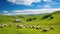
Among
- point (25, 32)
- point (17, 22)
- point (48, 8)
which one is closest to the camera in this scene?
point (25, 32)

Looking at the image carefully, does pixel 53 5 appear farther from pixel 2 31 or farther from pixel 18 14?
pixel 2 31

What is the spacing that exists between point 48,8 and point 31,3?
126 centimetres

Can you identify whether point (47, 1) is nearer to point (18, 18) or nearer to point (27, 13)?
point (27, 13)

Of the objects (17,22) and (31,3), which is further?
(17,22)

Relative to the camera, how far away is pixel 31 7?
12594 mm

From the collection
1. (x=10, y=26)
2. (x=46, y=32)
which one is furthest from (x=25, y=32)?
(x=10, y=26)

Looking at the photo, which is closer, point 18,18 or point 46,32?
point 46,32

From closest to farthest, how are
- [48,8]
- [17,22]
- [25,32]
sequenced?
1. [25,32]
2. [48,8]
3. [17,22]

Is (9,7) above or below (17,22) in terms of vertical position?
above

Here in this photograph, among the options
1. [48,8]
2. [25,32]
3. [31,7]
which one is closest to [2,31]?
[25,32]

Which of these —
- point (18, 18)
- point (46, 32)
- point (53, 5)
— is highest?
point (53, 5)

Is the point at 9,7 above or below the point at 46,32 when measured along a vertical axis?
above

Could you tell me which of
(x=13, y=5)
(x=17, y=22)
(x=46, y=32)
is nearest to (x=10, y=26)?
(x=17, y=22)

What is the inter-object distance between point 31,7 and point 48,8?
3.97 feet
